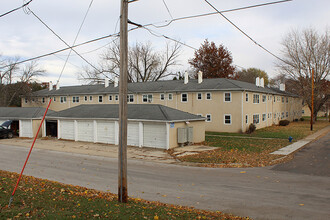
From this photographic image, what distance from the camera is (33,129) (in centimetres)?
3144

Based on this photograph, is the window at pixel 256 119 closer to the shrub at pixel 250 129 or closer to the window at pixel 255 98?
the window at pixel 255 98

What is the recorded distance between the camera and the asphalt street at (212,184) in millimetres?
8609

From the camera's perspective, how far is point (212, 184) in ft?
38.5

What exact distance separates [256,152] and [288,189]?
9.03 metres

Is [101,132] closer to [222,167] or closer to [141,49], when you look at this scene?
[222,167]

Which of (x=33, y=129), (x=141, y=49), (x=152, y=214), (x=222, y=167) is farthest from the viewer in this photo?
(x=141, y=49)

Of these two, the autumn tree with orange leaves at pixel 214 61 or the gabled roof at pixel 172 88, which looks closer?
the gabled roof at pixel 172 88

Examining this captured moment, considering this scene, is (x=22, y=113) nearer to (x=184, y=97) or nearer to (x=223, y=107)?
(x=184, y=97)

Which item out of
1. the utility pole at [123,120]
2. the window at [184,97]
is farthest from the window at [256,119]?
the utility pole at [123,120]

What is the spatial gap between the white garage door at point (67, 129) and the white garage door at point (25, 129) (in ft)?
16.3

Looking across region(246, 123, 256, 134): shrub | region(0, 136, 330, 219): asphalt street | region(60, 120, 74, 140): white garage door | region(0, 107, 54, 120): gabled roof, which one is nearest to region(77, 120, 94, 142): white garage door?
region(60, 120, 74, 140): white garage door

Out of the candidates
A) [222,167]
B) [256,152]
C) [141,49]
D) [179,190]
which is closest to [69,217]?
[179,190]

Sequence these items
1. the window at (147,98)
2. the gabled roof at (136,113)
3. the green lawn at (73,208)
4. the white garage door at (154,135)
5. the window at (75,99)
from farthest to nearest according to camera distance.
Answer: the window at (75,99)
the window at (147,98)
the gabled roof at (136,113)
the white garage door at (154,135)
the green lawn at (73,208)

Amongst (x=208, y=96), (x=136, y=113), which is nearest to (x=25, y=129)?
(x=136, y=113)
